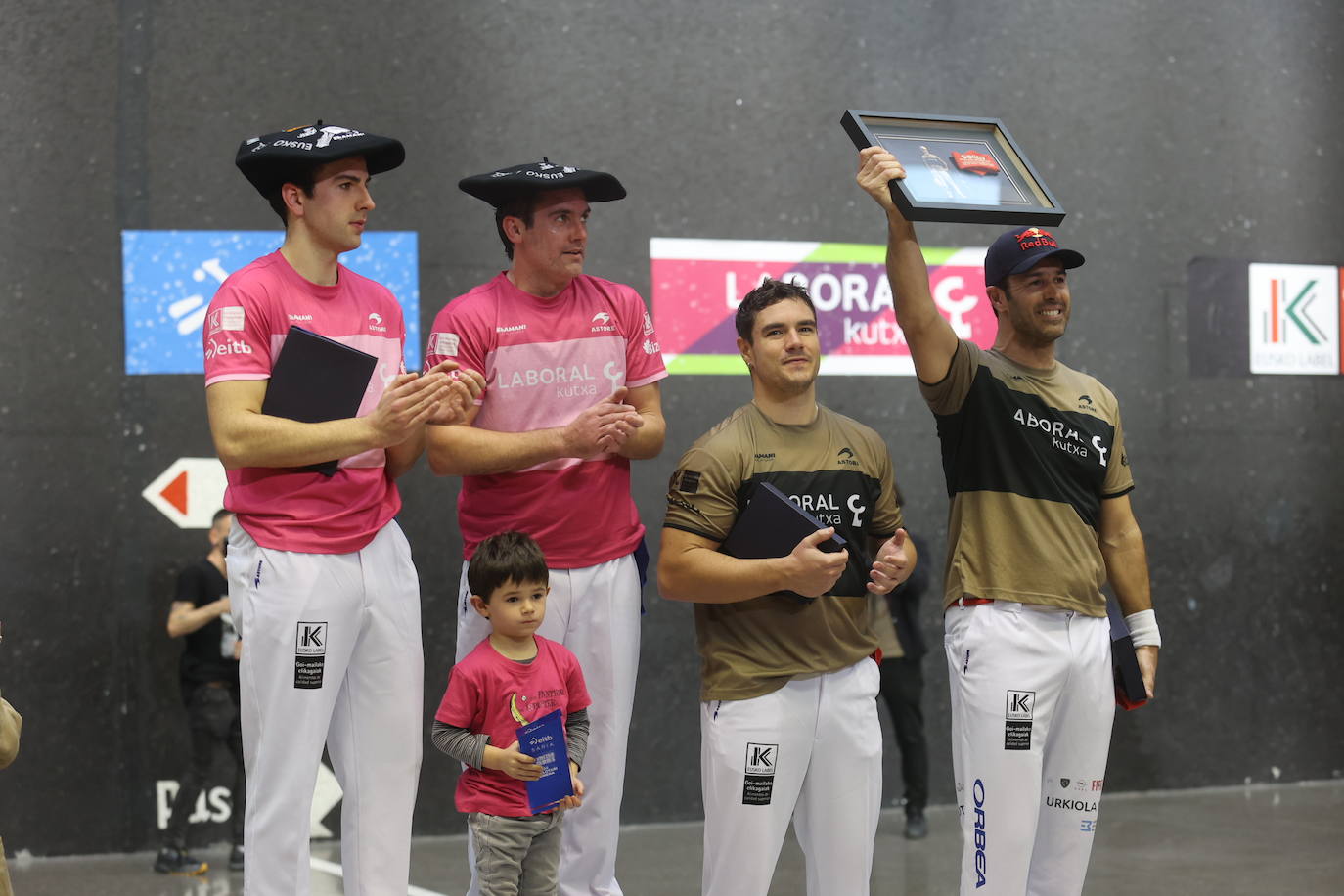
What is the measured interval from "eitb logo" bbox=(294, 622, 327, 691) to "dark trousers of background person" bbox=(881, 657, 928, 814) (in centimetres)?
327

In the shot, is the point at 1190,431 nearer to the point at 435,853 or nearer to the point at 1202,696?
the point at 1202,696

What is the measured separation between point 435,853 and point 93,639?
61.5 inches

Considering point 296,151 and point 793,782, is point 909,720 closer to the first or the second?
point 793,782

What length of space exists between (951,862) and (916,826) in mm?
430

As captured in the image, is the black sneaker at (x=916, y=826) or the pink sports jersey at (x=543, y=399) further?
the black sneaker at (x=916, y=826)

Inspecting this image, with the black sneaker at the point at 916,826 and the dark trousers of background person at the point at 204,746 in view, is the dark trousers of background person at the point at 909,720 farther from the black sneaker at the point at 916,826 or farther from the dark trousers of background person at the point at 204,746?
the dark trousers of background person at the point at 204,746

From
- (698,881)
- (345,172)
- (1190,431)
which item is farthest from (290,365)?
(1190,431)

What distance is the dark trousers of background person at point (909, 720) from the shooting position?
5.53 metres

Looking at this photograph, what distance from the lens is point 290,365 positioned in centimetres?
266

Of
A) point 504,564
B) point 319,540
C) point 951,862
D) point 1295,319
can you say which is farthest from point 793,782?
point 1295,319

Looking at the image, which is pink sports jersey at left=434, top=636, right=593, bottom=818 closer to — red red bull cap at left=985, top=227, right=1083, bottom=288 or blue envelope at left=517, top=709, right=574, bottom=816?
blue envelope at left=517, top=709, right=574, bottom=816

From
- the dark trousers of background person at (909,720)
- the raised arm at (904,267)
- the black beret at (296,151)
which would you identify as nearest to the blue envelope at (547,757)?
the raised arm at (904,267)

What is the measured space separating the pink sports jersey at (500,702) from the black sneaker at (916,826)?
2946 mm

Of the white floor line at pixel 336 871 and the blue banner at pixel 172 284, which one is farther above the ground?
the blue banner at pixel 172 284
